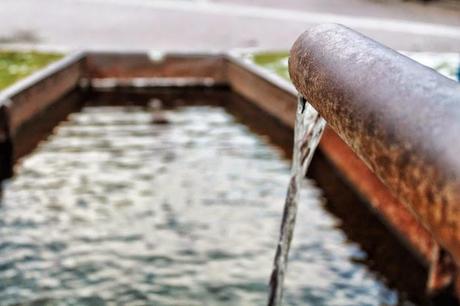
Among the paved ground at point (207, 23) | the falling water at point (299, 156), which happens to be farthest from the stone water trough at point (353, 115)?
the paved ground at point (207, 23)

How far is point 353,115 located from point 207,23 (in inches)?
544

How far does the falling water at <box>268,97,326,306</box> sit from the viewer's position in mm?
2785

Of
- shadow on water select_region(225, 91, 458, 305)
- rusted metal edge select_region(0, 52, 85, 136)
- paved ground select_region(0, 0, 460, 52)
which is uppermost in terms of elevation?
paved ground select_region(0, 0, 460, 52)

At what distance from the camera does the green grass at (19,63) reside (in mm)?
9406

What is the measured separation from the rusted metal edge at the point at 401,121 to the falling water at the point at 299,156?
104 centimetres

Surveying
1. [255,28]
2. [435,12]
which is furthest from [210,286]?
[435,12]

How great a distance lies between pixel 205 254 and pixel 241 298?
73cm

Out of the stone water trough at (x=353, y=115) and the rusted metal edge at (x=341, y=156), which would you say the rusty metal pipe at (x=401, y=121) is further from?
the rusted metal edge at (x=341, y=156)

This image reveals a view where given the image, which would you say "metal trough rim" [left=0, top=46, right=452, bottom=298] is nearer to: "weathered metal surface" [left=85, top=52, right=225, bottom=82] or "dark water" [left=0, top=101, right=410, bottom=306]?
"weathered metal surface" [left=85, top=52, right=225, bottom=82]

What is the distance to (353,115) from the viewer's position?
4.49 ft

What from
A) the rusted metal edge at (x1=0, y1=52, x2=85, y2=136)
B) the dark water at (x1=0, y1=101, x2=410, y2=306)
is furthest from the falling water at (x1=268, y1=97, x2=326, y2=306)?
the rusted metal edge at (x1=0, y1=52, x2=85, y2=136)

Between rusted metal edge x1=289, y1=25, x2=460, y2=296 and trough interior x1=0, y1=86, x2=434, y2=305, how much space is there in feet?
12.0

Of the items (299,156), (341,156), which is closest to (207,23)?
(341,156)

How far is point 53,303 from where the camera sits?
488 centimetres
